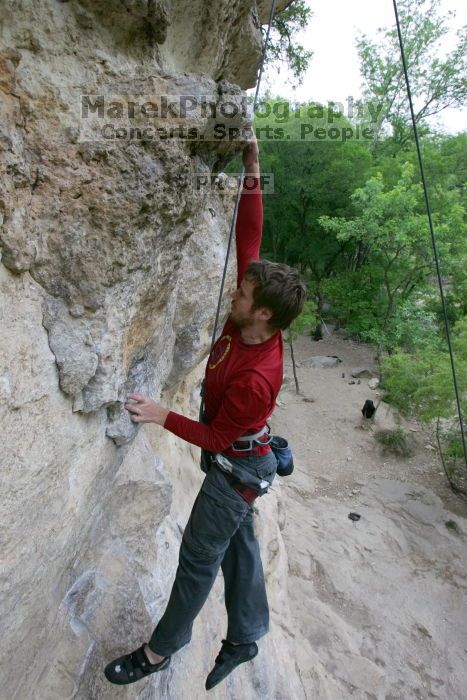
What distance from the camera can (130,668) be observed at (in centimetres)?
237

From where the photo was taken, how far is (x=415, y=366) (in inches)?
371

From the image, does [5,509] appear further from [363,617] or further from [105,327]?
[363,617]

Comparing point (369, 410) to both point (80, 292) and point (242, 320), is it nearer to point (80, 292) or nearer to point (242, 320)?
point (242, 320)

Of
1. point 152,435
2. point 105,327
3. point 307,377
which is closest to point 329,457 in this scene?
point 307,377

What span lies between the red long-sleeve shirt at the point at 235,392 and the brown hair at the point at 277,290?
6.4 inches

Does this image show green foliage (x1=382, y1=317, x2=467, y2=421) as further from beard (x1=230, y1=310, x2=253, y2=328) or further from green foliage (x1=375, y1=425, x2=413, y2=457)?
beard (x1=230, y1=310, x2=253, y2=328)

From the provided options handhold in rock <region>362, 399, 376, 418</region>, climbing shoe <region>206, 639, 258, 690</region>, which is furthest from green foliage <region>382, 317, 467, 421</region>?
climbing shoe <region>206, 639, 258, 690</region>

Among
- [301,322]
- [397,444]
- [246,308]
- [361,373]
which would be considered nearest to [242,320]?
[246,308]

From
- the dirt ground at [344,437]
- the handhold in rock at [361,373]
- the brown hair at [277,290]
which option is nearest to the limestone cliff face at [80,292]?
the brown hair at [277,290]

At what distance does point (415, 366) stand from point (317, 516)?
385 centimetres

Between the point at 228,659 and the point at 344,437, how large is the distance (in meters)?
8.69

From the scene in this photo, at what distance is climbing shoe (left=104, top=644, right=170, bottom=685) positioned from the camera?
2352 millimetres

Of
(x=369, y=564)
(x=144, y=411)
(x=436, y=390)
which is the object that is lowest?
(x=369, y=564)

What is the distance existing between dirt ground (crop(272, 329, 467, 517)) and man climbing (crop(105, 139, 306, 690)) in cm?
656
